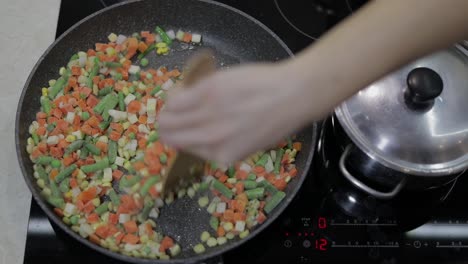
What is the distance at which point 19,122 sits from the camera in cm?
106

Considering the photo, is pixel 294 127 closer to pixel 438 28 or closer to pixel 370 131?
pixel 438 28

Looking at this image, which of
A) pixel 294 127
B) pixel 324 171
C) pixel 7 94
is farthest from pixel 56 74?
pixel 294 127

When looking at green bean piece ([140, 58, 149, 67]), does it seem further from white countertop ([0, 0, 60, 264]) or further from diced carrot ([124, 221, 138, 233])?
diced carrot ([124, 221, 138, 233])

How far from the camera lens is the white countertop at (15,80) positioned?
1.05 m

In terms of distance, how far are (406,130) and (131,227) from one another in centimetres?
58

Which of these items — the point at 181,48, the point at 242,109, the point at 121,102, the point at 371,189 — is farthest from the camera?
the point at 181,48

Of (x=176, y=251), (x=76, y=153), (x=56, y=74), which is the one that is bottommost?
(x=176, y=251)

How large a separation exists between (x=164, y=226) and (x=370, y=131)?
46 centimetres

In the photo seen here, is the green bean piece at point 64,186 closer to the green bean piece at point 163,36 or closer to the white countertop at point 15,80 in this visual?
the white countertop at point 15,80

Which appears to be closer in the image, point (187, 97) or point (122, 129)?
point (187, 97)

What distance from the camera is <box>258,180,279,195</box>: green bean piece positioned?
1088 mm

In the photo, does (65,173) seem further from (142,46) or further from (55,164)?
(142,46)

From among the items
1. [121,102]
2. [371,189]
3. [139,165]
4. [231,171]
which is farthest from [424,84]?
[121,102]

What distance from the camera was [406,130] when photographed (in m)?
0.96
